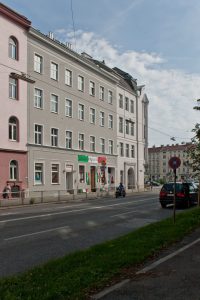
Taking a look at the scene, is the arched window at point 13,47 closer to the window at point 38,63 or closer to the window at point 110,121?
the window at point 38,63

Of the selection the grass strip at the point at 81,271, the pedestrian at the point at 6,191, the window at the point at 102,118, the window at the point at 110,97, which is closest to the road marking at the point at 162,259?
the grass strip at the point at 81,271

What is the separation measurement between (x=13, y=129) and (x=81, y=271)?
90.9 feet

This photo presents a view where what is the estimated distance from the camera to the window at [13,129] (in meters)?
33.5

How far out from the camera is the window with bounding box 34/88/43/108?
1455 inches

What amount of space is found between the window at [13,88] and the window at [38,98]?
2844 mm

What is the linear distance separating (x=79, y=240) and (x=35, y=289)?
20.6ft

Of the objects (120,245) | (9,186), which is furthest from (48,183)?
(120,245)

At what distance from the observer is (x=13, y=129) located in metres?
33.8

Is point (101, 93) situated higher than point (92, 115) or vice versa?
point (101, 93)

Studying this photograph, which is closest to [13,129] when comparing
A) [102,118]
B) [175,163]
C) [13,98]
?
[13,98]

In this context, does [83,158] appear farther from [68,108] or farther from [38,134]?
[38,134]

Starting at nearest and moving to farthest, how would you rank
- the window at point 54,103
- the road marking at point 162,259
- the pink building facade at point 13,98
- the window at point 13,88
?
the road marking at point 162,259 → the pink building facade at point 13,98 → the window at point 13,88 → the window at point 54,103

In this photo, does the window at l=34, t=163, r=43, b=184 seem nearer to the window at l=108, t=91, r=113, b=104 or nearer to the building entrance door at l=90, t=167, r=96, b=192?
the building entrance door at l=90, t=167, r=96, b=192

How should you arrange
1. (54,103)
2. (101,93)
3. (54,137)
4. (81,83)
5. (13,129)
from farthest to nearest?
(101,93), (81,83), (54,103), (54,137), (13,129)
